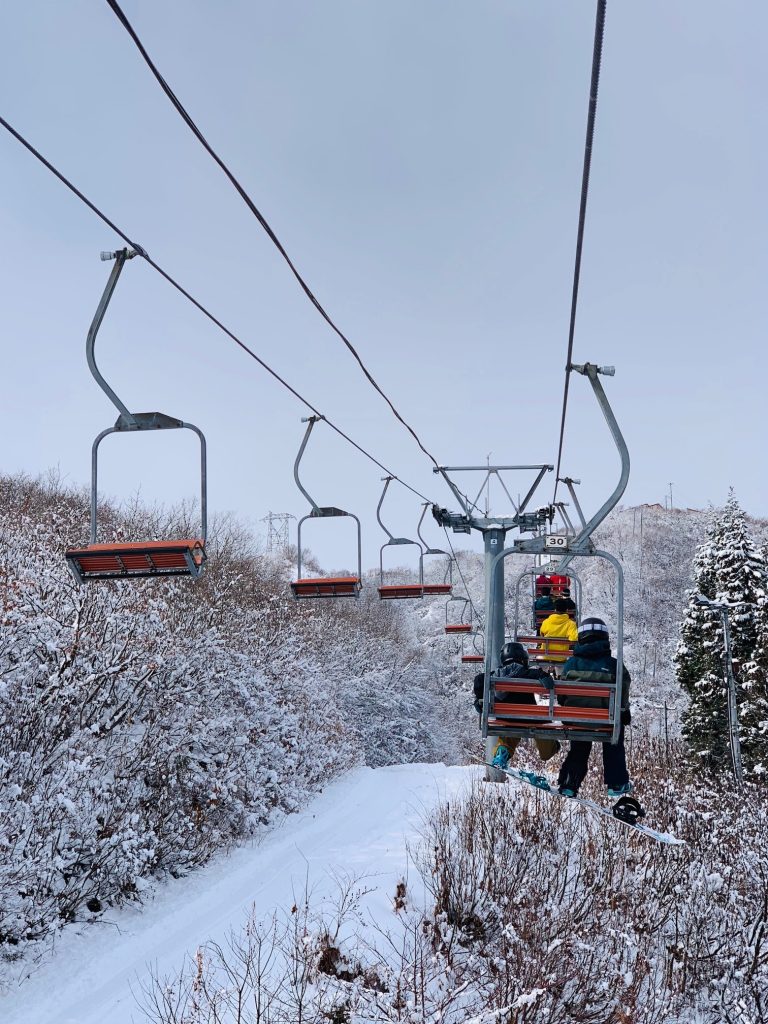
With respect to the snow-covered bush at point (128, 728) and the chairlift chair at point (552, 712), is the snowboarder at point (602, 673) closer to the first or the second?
the chairlift chair at point (552, 712)

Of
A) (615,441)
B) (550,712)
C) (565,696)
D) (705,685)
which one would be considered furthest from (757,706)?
(615,441)

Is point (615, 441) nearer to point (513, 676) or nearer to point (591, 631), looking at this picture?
point (591, 631)

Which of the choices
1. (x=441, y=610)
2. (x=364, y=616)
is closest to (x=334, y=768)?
(x=364, y=616)

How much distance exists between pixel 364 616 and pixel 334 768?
73.8 feet

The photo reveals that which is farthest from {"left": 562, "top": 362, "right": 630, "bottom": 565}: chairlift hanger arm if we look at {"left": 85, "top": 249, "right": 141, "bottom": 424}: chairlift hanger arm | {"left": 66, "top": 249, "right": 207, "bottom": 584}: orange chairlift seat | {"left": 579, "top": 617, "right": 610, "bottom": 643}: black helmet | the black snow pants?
{"left": 85, "top": 249, "right": 141, "bottom": 424}: chairlift hanger arm

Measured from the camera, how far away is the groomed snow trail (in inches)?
354

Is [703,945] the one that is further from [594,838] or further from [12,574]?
[12,574]

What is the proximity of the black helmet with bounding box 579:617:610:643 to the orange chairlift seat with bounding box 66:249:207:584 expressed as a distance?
3.87 metres

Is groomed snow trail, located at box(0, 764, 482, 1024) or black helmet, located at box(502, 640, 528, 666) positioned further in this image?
groomed snow trail, located at box(0, 764, 482, 1024)

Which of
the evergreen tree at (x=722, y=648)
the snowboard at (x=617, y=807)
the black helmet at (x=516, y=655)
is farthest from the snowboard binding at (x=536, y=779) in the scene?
the evergreen tree at (x=722, y=648)

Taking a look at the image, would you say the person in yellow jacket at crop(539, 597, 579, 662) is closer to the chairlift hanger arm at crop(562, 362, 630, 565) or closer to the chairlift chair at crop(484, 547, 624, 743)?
the chairlift chair at crop(484, 547, 624, 743)

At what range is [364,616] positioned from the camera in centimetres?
4528

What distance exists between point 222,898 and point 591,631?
335 inches

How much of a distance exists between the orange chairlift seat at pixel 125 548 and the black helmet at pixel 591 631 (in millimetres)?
3866
